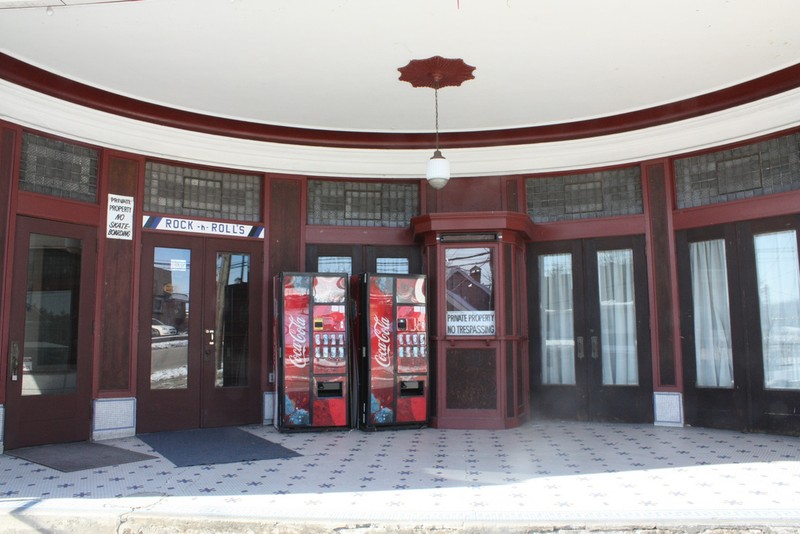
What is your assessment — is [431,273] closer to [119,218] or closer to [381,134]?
[381,134]

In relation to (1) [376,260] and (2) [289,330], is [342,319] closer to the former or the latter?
(2) [289,330]

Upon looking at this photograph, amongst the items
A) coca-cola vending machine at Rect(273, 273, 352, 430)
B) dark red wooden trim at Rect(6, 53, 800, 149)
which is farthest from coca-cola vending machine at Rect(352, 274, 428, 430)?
dark red wooden trim at Rect(6, 53, 800, 149)

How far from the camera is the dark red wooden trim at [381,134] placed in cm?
634

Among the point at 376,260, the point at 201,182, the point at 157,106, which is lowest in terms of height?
the point at 376,260

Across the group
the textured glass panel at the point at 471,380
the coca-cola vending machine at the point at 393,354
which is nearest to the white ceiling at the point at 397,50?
the coca-cola vending machine at the point at 393,354

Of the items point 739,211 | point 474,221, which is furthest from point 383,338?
point 739,211

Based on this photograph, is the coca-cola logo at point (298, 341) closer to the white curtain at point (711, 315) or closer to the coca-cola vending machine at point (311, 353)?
the coca-cola vending machine at point (311, 353)

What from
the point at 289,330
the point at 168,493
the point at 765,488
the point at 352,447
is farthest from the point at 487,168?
the point at 168,493

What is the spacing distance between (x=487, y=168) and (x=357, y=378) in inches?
122

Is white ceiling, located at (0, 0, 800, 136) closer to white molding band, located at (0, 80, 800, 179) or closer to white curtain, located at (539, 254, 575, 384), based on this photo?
white molding band, located at (0, 80, 800, 179)

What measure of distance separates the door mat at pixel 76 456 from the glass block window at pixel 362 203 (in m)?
3.46

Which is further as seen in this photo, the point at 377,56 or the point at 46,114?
the point at 46,114

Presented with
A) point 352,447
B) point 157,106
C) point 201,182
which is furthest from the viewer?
point 201,182

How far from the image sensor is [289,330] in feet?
23.6
